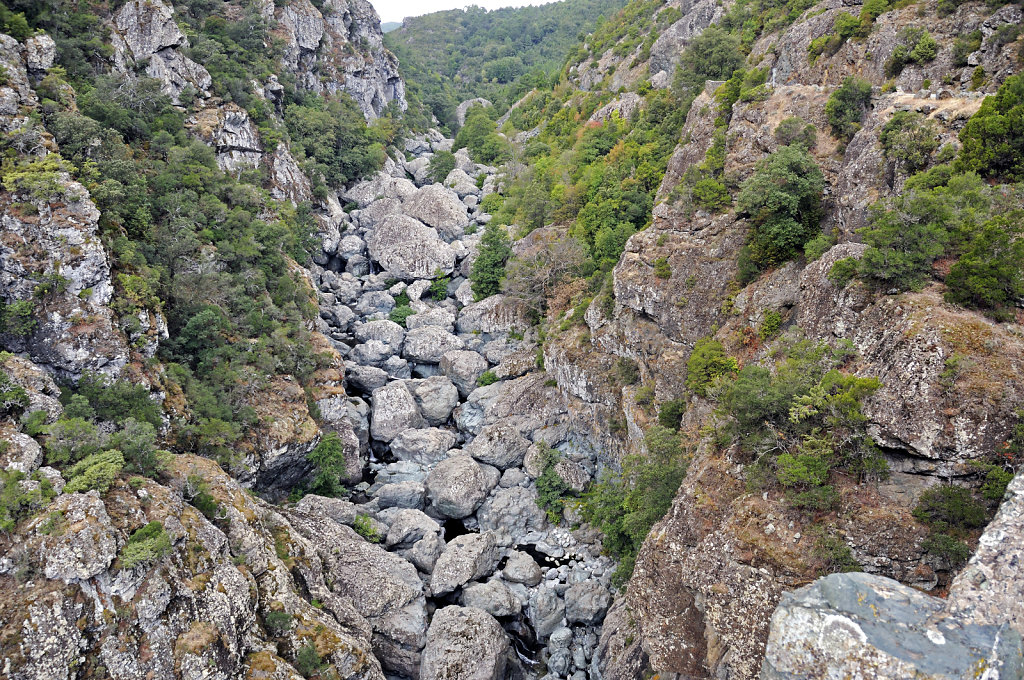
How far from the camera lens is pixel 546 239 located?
153ft

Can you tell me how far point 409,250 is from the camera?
55.8 m

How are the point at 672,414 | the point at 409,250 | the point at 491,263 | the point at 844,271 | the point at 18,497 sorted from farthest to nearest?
the point at 409,250 < the point at 491,263 < the point at 672,414 < the point at 844,271 < the point at 18,497

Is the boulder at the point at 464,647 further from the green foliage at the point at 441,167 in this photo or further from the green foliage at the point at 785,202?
the green foliage at the point at 441,167

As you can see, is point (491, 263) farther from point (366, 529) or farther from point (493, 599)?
point (493, 599)

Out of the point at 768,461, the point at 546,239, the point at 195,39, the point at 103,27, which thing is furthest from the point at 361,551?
the point at 195,39

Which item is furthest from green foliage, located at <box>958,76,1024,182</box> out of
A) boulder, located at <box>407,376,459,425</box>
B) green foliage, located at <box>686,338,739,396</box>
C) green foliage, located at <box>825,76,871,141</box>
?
boulder, located at <box>407,376,459,425</box>

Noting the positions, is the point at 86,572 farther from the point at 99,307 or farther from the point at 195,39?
the point at 195,39

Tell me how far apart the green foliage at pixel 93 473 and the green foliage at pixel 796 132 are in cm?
2931

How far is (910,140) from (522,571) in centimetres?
2433

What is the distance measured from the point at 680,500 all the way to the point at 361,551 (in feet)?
51.6

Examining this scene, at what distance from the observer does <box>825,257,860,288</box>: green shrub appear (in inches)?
658

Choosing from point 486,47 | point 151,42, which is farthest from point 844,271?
point 486,47

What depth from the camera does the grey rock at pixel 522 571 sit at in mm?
26891

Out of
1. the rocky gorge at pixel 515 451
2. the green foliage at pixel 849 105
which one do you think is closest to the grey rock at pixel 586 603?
the rocky gorge at pixel 515 451
